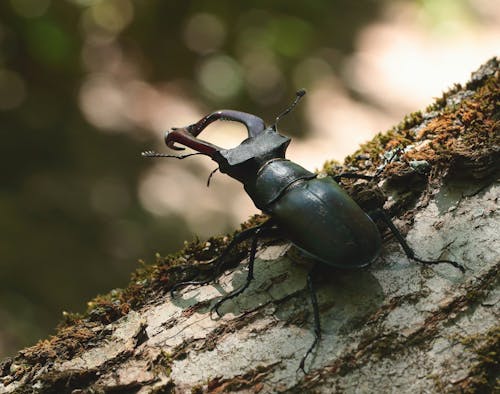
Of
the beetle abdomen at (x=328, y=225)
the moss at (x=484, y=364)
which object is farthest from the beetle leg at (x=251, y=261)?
the moss at (x=484, y=364)

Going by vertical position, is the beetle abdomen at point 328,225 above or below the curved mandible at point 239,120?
below

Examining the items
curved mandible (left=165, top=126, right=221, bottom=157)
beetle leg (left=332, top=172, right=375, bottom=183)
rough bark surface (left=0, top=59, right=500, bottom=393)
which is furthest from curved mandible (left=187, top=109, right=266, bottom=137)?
rough bark surface (left=0, top=59, right=500, bottom=393)

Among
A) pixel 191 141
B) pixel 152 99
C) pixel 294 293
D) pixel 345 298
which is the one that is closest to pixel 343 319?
pixel 345 298

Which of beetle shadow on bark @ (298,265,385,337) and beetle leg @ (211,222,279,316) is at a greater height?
beetle leg @ (211,222,279,316)

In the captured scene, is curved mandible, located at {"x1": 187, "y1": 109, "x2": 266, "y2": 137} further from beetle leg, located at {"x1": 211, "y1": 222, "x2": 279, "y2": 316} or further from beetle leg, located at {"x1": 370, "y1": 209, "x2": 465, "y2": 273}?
beetle leg, located at {"x1": 370, "y1": 209, "x2": 465, "y2": 273}

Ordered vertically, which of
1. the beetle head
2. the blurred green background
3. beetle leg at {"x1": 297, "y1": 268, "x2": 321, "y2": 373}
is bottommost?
beetle leg at {"x1": 297, "y1": 268, "x2": 321, "y2": 373}

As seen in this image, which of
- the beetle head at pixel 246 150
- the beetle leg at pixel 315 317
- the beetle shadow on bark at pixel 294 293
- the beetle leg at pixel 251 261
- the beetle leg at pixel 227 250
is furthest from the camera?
the beetle head at pixel 246 150

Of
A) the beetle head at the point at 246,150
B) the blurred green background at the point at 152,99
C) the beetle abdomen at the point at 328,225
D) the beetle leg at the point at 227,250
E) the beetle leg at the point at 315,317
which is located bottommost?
the beetle leg at the point at 315,317

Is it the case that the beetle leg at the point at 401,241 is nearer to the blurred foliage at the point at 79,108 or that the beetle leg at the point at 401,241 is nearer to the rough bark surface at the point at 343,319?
the rough bark surface at the point at 343,319

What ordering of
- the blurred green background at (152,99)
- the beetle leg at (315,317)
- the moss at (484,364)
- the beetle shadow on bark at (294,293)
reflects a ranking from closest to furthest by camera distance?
1. the moss at (484,364)
2. the beetle leg at (315,317)
3. the beetle shadow on bark at (294,293)
4. the blurred green background at (152,99)
